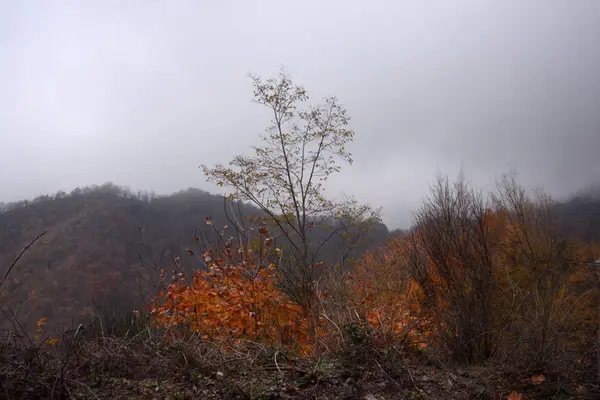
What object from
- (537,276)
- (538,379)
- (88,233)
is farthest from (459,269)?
(88,233)

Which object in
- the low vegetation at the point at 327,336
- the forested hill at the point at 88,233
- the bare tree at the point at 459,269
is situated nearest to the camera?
the low vegetation at the point at 327,336

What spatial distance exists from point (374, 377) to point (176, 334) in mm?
2145

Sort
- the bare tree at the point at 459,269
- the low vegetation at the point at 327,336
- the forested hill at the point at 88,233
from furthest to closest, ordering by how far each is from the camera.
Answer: the forested hill at the point at 88,233
the bare tree at the point at 459,269
the low vegetation at the point at 327,336

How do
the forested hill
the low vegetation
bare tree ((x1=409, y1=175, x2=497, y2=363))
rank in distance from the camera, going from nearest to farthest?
the low vegetation
bare tree ((x1=409, y1=175, x2=497, y2=363))
the forested hill

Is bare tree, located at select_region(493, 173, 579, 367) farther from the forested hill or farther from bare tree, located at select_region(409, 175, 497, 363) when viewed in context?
the forested hill

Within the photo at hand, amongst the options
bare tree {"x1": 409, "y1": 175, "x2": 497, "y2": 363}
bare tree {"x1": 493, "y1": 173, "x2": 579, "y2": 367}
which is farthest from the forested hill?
bare tree {"x1": 409, "y1": 175, "x2": 497, "y2": 363}

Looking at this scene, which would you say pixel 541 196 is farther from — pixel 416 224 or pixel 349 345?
pixel 349 345

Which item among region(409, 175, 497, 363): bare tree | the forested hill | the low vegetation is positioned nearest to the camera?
the low vegetation

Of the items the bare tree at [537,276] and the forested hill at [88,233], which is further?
the forested hill at [88,233]

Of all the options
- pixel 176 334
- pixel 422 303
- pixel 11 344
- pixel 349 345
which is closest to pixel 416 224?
pixel 422 303

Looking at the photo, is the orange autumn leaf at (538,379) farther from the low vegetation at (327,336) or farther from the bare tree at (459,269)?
the bare tree at (459,269)

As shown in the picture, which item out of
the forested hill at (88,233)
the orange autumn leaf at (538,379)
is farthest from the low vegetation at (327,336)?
the forested hill at (88,233)

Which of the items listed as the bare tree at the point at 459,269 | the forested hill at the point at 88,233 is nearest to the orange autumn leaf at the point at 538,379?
the bare tree at the point at 459,269

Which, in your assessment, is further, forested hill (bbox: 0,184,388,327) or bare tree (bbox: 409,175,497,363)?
forested hill (bbox: 0,184,388,327)
